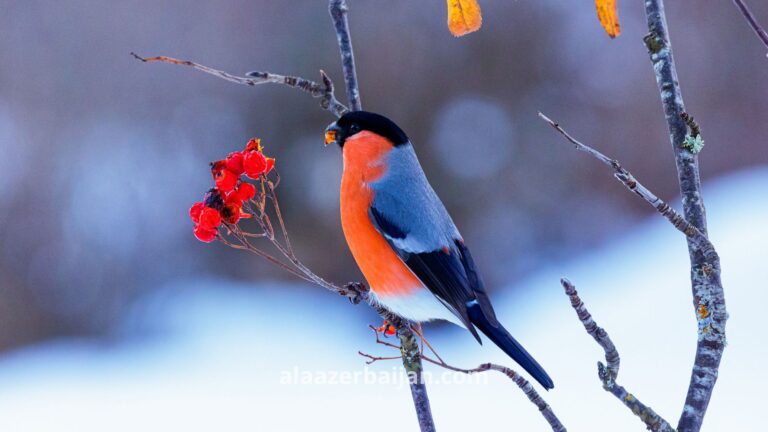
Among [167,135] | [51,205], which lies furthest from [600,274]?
[51,205]

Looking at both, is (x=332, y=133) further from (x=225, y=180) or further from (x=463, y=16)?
(x=463, y=16)

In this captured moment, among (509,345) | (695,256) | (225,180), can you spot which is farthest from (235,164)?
(695,256)

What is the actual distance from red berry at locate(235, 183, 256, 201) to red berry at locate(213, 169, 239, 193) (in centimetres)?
1

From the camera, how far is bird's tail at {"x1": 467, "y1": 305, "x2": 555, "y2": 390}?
90cm

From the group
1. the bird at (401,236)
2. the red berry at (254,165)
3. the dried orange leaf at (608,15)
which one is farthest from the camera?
the bird at (401,236)

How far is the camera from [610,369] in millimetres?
748

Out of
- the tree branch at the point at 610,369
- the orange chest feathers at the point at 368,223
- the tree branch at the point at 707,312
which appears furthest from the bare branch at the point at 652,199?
the orange chest feathers at the point at 368,223

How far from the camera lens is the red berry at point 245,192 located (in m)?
0.90

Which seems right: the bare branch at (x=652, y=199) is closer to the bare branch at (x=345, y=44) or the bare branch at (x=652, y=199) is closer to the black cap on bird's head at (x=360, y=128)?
the bare branch at (x=345, y=44)

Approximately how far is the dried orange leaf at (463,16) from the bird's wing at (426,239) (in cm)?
45

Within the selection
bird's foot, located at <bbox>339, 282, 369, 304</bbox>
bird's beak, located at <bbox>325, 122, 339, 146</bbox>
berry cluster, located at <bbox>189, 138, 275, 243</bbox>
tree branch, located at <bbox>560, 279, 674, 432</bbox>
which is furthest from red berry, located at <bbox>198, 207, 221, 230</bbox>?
tree branch, located at <bbox>560, 279, 674, 432</bbox>

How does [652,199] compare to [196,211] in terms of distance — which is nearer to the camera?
[652,199]

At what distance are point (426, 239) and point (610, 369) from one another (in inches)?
17.9

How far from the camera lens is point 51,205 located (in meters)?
2.70
